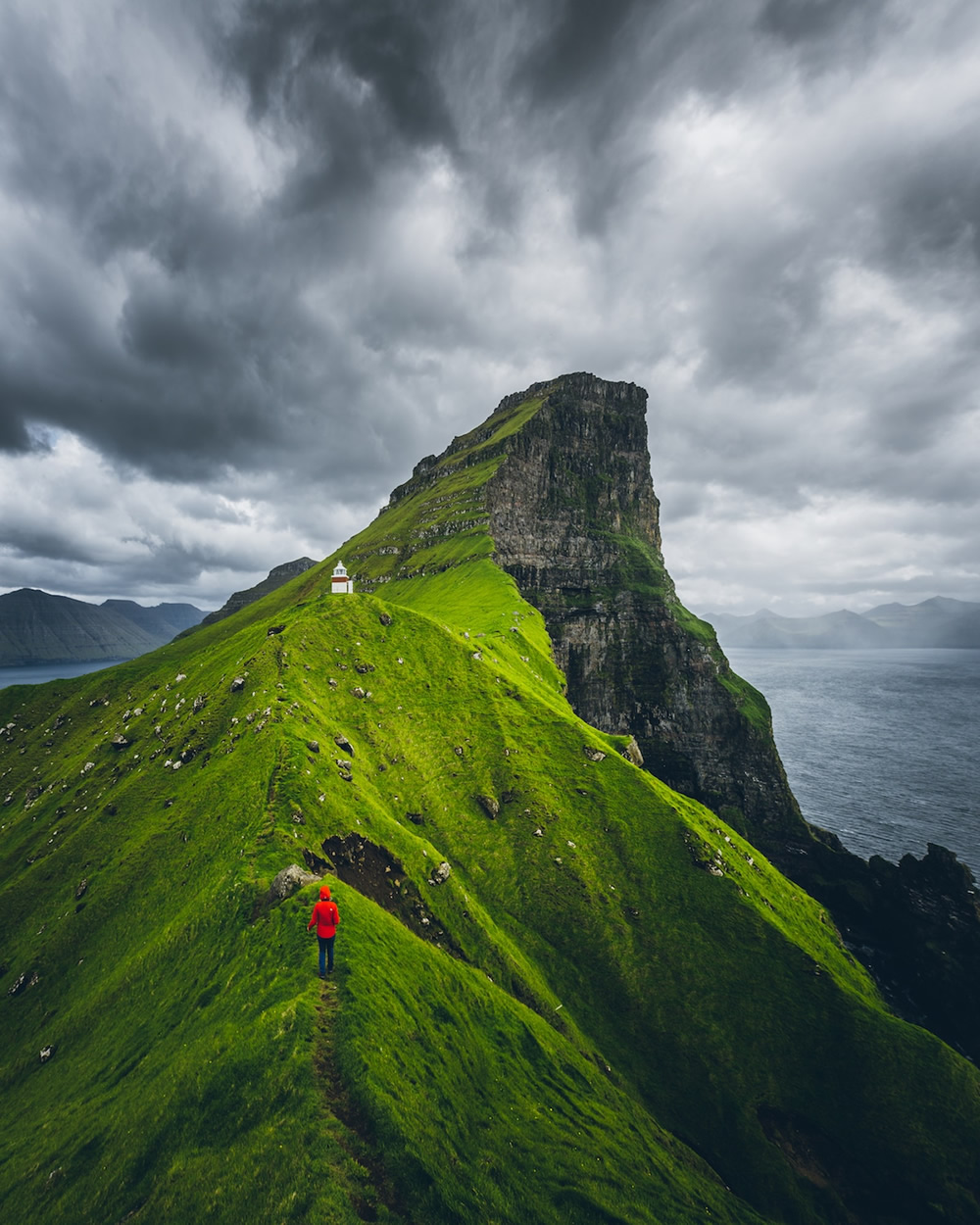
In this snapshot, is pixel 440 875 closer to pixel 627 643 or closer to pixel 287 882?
pixel 287 882

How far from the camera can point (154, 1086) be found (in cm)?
1945

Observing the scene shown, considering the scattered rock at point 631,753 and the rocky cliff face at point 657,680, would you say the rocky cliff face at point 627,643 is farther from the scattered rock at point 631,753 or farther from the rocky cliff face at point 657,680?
the scattered rock at point 631,753

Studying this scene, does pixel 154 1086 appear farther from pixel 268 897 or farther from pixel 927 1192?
pixel 927 1192

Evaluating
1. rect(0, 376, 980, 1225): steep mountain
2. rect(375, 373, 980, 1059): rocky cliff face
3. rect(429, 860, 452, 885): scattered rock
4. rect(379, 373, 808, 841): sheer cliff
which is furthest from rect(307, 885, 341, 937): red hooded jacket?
rect(379, 373, 808, 841): sheer cliff

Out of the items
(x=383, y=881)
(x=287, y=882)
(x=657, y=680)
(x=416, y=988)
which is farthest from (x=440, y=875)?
(x=657, y=680)

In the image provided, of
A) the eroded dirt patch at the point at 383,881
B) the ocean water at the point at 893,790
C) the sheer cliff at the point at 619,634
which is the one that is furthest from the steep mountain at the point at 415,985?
the sheer cliff at the point at 619,634

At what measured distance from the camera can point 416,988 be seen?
983 inches

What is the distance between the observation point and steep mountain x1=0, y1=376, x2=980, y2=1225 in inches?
686

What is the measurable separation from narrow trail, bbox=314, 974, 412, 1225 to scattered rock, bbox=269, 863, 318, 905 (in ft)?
27.8

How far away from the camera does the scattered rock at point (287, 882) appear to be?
1030 inches

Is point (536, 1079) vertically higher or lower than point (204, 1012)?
lower

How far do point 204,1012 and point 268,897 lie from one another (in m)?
5.09

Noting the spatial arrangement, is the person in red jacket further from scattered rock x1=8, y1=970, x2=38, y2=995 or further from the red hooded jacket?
scattered rock x1=8, y1=970, x2=38, y2=995

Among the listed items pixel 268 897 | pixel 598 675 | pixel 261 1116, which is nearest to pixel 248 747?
pixel 268 897
